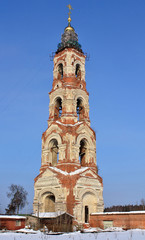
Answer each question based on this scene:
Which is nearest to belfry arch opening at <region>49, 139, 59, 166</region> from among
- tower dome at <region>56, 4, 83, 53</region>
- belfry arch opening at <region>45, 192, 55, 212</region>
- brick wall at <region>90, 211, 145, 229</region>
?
belfry arch opening at <region>45, 192, 55, 212</region>

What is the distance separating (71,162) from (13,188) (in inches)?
1194

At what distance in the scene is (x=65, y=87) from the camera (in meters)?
Result: 32.6

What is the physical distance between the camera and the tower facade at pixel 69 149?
2650 cm

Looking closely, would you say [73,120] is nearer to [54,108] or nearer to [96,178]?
[54,108]

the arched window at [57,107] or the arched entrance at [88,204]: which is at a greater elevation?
the arched window at [57,107]

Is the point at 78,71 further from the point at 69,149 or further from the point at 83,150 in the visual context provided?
the point at 69,149

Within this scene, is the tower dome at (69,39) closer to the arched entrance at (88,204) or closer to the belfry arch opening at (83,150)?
the belfry arch opening at (83,150)

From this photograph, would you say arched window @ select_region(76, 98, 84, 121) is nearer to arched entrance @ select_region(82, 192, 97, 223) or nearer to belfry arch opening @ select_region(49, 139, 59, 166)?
belfry arch opening @ select_region(49, 139, 59, 166)

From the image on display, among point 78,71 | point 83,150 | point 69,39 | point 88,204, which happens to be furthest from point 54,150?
point 69,39

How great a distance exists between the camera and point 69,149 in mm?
28469

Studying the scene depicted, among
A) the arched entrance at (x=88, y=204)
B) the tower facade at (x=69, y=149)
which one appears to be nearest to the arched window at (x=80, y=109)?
the tower facade at (x=69, y=149)

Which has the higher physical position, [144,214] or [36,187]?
[36,187]

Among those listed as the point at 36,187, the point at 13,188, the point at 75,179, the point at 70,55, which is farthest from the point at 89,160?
the point at 13,188

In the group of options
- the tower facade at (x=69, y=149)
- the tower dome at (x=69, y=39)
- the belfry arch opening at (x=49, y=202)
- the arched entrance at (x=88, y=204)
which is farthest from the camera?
the tower dome at (x=69, y=39)
